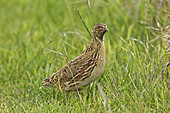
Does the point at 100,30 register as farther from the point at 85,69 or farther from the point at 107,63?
the point at 107,63

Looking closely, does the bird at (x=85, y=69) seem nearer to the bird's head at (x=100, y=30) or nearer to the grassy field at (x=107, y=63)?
the bird's head at (x=100, y=30)

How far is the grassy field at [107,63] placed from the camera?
15.9 feet

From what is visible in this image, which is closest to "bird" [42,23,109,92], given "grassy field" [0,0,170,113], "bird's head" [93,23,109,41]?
"bird's head" [93,23,109,41]

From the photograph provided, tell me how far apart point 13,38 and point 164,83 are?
4.75m

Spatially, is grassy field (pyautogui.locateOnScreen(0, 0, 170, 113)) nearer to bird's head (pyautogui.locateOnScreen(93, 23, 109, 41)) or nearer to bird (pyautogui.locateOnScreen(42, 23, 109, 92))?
bird (pyautogui.locateOnScreen(42, 23, 109, 92))

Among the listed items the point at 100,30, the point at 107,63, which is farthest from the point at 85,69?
the point at 107,63

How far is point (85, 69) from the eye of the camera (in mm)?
5168

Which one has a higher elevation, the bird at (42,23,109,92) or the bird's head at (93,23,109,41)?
the bird's head at (93,23,109,41)

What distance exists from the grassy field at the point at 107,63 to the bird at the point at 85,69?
7.0 inches

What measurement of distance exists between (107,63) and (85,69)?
0.83 m

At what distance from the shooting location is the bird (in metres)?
5.12

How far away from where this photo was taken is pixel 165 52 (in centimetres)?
536

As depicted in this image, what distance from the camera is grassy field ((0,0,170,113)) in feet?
15.9

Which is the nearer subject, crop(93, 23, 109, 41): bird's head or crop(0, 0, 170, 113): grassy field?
crop(0, 0, 170, 113): grassy field
